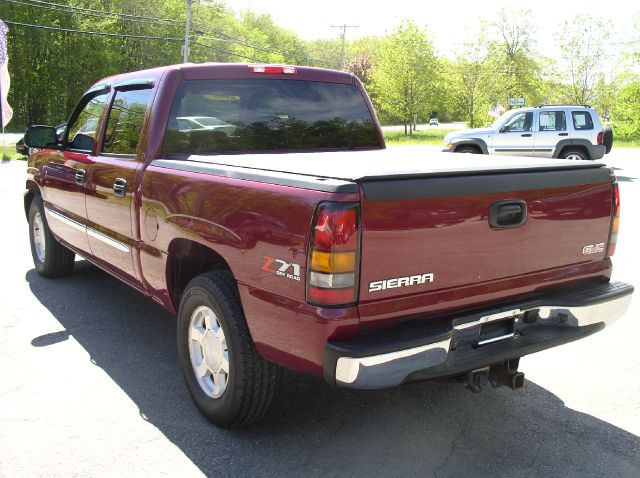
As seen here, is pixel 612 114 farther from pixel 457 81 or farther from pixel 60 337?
pixel 60 337

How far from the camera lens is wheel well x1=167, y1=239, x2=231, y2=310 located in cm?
340

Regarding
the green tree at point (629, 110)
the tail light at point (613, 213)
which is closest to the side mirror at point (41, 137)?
the tail light at point (613, 213)

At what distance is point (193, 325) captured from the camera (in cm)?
342

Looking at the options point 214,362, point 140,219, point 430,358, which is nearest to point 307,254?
point 430,358

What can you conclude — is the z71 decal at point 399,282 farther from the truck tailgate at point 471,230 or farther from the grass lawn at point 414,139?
the grass lawn at point 414,139

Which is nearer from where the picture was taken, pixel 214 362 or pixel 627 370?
pixel 214 362

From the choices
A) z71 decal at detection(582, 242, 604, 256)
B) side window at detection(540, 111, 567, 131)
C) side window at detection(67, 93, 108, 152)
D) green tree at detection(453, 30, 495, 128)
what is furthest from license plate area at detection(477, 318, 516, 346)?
green tree at detection(453, 30, 495, 128)

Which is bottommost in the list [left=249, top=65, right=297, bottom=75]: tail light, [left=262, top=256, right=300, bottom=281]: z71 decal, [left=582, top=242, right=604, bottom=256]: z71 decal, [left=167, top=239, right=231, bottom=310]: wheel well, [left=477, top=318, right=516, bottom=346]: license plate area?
[left=477, top=318, right=516, bottom=346]: license plate area

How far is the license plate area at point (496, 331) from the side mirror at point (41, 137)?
400 centimetres

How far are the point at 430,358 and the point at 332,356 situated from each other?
1.44ft

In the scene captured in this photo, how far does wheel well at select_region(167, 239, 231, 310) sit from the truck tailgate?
1.08 meters

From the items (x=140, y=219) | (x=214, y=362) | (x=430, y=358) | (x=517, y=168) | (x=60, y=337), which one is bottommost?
(x=60, y=337)

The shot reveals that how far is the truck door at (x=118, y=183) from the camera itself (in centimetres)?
398

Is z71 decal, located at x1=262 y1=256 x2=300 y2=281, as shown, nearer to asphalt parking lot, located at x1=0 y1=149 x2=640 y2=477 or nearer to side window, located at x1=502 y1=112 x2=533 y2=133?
asphalt parking lot, located at x1=0 y1=149 x2=640 y2=477
